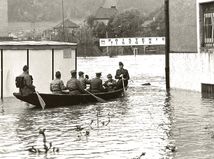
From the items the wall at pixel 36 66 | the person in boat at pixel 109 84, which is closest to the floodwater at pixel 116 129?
the person in boat at pixel 109 84

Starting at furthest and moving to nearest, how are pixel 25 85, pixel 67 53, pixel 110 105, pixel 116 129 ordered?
pixel 67 53
pixel 110 105
pixel 25 85
pixel 116 129

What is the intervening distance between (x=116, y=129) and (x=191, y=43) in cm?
1536

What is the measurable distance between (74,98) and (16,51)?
635 cm

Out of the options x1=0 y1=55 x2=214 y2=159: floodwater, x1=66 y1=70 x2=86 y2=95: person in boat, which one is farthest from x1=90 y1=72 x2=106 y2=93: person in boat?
x1=66 y1=70 x2=86 y2=95: person in boat

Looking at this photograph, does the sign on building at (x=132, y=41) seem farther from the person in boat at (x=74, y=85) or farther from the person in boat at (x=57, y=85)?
the person in boat at (x=57, y=85)

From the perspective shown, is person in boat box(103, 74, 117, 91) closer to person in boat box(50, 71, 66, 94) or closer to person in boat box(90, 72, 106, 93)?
person in boat box(90, 72, 106, 93)

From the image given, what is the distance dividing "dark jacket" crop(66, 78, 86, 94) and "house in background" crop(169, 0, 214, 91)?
23.2 feet

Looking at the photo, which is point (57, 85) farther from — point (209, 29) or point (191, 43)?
point (191, 43)

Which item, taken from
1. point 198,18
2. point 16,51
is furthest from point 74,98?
point 198,18

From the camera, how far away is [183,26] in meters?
35.5

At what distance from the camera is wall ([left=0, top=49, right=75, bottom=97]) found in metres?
32.8

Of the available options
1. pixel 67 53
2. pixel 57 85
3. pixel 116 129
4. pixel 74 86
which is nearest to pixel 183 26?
pixel 67 53

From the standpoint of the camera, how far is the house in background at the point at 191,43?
31984 millimetres

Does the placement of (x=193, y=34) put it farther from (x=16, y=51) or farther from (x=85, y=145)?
(x=85, y=145)
